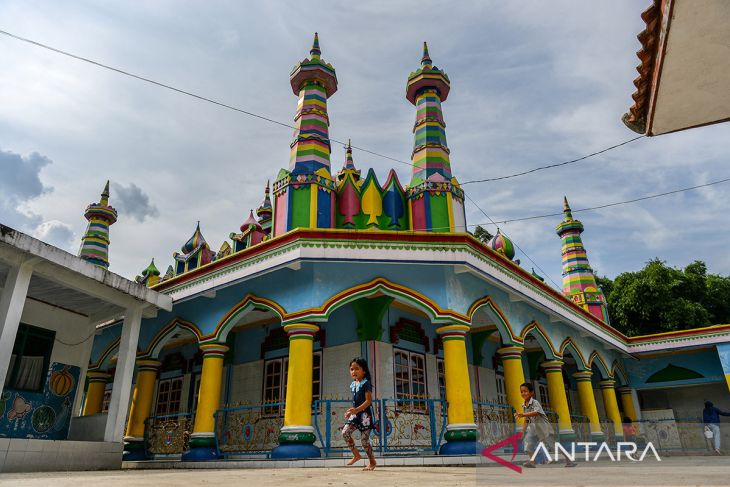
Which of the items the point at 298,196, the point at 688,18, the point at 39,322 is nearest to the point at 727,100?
the point at 688,18

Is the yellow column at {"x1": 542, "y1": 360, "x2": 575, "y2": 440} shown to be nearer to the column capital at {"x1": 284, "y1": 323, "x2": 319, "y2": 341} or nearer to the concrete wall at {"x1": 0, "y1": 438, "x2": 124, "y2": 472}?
the column capital at {"x1": 284, "y1": 323, "x2": 319, "y2": 341}

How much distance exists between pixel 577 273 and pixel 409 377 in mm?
9741

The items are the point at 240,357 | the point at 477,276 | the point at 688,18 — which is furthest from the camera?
the point at 240,357

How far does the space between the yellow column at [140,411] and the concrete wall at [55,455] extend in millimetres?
2311

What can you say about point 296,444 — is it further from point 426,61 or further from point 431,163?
point 426,61

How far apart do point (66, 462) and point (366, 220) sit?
6.40 m

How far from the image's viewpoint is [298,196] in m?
10.0

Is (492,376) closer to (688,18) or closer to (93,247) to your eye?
(688,18)

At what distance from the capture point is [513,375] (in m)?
9.99

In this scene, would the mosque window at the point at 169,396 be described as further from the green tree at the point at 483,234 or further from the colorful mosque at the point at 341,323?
the green tree at the point at 483,234

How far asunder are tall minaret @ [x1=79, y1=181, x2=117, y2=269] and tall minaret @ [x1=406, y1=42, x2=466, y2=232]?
1112 centimetres

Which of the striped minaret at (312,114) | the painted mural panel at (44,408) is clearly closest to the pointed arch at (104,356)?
the painted mural panel at (44,408)

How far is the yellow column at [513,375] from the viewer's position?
9.66m

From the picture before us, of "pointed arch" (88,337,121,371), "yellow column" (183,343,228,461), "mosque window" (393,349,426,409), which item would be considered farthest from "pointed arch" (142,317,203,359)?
"mosque window" (393,349,426,409)
